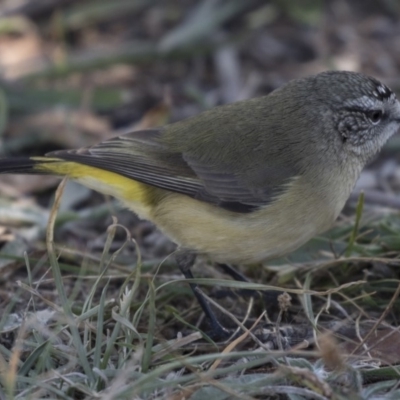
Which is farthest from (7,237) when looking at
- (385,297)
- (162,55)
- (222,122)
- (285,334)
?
(162,55)

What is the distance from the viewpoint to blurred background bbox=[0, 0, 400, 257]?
6539 millimetres

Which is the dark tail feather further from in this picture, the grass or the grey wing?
the grass

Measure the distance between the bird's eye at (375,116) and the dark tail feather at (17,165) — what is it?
1.85 meters

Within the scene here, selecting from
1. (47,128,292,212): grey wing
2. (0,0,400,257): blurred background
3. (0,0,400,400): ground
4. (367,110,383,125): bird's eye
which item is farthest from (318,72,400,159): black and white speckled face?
(0,0,400,257): blurred background

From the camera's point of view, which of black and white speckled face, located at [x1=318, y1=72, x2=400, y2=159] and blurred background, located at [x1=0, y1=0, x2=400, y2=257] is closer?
black and white speckled face, located at [x1=318, y1=72, x2=400, y2=159]

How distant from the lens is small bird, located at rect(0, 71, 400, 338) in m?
4.05

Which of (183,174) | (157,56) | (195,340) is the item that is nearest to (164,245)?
(183,174)

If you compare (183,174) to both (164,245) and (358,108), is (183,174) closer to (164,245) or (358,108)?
(164,245)

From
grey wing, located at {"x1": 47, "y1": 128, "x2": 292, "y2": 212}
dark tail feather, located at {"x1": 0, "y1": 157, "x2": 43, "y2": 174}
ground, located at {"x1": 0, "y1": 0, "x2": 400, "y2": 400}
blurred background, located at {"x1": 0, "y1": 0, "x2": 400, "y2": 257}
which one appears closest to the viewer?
ground, located at {"x1": 0, "y1": 0, "x2": 400, "y2": 400}

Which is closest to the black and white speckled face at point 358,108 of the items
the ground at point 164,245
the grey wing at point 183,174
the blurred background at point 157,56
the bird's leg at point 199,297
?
the ground at point 164,245

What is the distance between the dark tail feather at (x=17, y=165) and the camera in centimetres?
430

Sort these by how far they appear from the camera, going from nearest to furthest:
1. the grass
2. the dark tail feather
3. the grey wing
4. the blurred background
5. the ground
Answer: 1. the grass
2. the ground
3. the grey wing
4. the dark tail feather
5. the blurred background

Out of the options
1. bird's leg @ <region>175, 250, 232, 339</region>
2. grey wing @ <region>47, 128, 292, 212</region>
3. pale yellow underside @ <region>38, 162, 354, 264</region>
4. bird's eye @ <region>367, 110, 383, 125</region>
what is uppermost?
bird's eye @ <region>367, 110, 383, 125</region>

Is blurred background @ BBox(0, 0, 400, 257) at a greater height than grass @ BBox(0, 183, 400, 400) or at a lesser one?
greater
